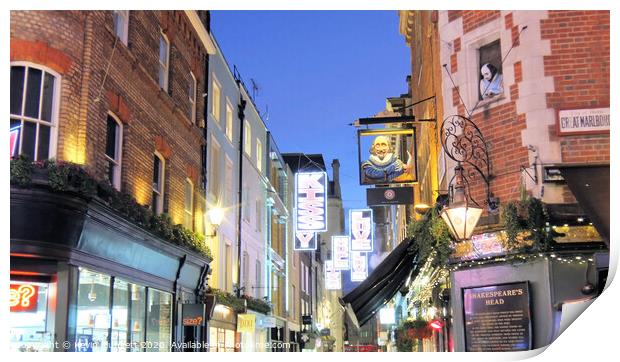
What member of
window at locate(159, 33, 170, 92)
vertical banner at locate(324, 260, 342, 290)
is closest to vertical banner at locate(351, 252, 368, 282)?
vertical banner at locate(324, 260, 342, 290)

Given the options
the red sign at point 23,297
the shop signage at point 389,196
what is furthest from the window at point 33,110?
the shop signage at point 389,196

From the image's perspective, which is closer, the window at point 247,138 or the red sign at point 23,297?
the red sign at point 23,297

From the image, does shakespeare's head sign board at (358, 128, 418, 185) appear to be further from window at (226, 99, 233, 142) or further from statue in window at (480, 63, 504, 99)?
window at (226, 99, 233, 142)

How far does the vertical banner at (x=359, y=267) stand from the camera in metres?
25.5

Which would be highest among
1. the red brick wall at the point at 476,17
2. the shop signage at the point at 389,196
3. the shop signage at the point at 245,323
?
the red brick wall at the point at 476,17

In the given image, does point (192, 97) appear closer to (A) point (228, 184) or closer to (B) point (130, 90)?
(A) point (228, 184)

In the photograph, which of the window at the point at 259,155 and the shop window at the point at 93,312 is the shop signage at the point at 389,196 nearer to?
the shop window at the point at 93,312

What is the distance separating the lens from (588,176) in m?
8.31

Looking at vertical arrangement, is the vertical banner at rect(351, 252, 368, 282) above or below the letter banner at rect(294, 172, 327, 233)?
below

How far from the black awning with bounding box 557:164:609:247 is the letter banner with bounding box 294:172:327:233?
1057cm

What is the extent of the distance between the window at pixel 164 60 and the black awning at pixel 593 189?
900 centimetres

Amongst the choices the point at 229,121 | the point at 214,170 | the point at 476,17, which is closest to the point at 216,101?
the point at 229,121

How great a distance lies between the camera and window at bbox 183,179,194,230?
1595 cm

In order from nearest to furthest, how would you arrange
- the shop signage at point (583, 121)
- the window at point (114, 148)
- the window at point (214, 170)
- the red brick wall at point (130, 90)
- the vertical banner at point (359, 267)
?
the shop signage at point (583, 121)
the red brick wall at point (130, 90)
the window at point (114, 148)
the window at point (214, 170)
the vertical banner at point (359, 267)
